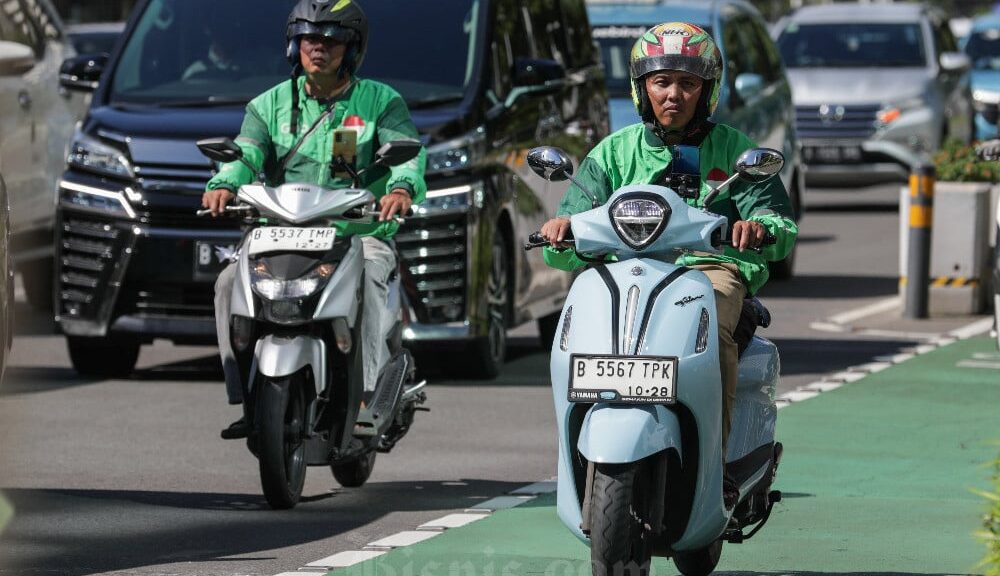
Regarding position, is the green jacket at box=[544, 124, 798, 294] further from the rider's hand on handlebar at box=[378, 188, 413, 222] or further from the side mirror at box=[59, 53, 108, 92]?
the side mirror at box=[59, 53, 108, 92]

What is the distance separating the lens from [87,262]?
468 inches

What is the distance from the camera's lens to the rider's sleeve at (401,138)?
845 cm

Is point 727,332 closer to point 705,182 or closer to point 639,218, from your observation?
point 639,218

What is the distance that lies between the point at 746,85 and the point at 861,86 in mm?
7624

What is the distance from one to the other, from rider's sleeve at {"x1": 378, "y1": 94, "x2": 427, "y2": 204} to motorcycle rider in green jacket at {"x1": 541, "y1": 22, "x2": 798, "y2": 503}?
190cm

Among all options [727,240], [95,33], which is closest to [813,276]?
[95,33]

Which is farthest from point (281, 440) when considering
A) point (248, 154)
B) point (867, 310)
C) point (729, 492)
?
point (867, 310)

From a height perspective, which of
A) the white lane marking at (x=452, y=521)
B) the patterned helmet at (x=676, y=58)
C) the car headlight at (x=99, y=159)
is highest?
the patterned helmet at (x=676, y=58)

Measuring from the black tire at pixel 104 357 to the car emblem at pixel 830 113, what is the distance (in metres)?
13.5

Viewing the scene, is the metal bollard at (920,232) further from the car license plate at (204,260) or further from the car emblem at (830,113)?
the car emblem at (830,113)

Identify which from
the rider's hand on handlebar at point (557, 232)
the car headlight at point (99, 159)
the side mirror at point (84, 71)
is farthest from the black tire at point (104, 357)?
the rider's hand on handlebar at point (557, 232)

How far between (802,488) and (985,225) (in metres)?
7.67

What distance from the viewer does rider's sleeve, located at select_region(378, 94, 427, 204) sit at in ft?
27.7

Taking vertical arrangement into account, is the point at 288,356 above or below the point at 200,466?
above
